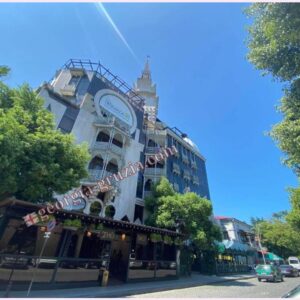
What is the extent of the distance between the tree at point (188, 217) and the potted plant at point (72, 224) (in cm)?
1083

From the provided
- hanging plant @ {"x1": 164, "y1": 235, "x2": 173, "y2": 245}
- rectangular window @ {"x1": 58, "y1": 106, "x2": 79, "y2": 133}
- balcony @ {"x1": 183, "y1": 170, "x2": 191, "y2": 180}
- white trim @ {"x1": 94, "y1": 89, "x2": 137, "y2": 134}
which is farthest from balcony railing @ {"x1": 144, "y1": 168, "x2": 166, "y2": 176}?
rectangular window @ {"x1": 58, "y1": 106, "x2": 79, "y2": 133}

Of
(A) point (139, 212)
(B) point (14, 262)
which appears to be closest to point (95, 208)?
(A) point (139, 212)

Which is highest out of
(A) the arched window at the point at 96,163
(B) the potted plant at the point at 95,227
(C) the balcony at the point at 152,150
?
(C) the balcony at the point at 152,150

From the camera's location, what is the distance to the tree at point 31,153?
10327 millimetres

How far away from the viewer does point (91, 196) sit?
20.6 meters

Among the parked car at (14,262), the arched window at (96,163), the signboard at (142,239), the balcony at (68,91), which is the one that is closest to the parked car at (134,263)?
the signboard at (142,239)

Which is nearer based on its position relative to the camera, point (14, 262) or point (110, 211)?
point (14, 262)

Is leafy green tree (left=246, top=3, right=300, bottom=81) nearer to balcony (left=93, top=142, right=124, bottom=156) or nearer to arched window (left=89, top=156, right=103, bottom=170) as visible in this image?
balcony (left=93, top=142, right=124, bottom=156)

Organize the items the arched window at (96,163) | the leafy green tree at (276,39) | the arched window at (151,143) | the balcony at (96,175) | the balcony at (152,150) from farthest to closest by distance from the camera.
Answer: the arched window at (151,143)
the balcony at (152,150)
the arched window at (96,163)
the balcony at (96,175)
the leafy green tree at (276,39)

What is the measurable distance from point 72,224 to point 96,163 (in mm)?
11115

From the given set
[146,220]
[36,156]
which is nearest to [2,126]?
[36,156]

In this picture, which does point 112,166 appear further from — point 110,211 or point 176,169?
point 176,169

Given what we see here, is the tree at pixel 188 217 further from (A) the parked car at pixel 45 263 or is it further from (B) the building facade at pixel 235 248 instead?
(A) the parked car at pixel 45 263

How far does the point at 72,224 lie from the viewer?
12.2m
